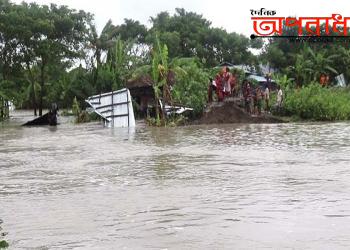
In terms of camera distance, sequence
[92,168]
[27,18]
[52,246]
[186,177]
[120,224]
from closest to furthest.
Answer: [52,246] → [120,224] → [186,177] → [92,168] → [27,18]

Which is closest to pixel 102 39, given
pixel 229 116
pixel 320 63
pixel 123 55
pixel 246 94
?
pixel 123 55

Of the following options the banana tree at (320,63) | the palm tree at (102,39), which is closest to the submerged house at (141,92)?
the palm tree at (102,39)

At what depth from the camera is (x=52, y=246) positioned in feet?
15.3

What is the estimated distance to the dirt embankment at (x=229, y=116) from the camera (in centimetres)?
2097

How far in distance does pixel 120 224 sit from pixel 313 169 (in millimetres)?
4225

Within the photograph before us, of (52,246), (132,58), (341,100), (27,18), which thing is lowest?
(52,246)

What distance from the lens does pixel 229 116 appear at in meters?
21.1

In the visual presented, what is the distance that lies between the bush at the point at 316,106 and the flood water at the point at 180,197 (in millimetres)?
8395

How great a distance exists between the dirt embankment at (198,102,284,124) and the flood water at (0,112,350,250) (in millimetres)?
8146

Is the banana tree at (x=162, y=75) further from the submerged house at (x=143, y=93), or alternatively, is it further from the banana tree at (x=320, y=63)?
the banana tree at (x=320, y=63)

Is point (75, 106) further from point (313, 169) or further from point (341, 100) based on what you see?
point (313, 169)

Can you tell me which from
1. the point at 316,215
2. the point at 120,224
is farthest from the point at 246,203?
the point at 120,224

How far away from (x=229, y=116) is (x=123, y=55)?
807cm

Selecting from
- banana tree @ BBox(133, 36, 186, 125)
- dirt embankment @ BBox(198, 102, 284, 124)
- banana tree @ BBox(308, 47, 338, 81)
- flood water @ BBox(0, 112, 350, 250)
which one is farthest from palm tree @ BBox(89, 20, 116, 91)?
flood water @ BBox(0, 112, 350, 250)
